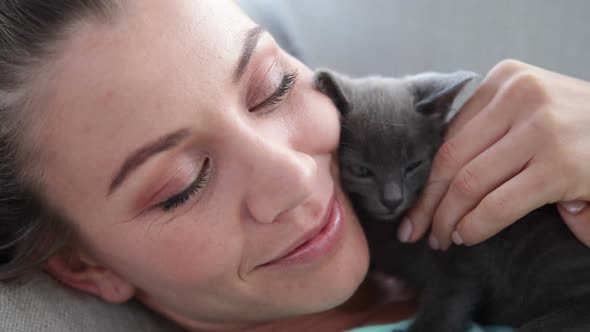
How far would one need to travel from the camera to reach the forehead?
79cm

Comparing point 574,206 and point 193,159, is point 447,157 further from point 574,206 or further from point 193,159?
point 193,159

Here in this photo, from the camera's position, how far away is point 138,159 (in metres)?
0.82

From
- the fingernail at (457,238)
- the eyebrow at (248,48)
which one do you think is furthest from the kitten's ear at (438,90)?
the eyebrow at (248,48)

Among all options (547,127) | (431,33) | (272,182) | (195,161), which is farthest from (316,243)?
(431,33)

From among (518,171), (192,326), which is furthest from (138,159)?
(518,171)

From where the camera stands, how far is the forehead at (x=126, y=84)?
789 mm

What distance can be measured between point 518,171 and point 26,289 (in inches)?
41.7

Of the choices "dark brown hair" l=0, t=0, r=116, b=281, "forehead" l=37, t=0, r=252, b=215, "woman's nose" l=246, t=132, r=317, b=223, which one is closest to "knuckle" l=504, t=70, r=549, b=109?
"woman's nose" l=246, t=132, r=317, b=223

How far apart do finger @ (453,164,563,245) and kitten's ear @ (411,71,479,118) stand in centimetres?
31

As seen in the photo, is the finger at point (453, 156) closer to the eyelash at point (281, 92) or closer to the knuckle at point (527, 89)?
the knuckle at point (527, 89)

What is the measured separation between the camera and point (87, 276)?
109 cm

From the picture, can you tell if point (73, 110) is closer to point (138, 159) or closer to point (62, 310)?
point (138, 159)

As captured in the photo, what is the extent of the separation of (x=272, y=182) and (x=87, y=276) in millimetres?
534

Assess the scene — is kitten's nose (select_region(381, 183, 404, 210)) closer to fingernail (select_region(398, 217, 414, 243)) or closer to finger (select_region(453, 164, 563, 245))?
fingernail (select_region(398, 217, 414, 243))
